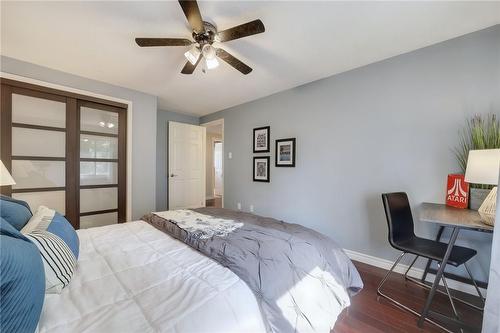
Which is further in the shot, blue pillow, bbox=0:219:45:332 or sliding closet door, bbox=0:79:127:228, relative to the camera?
sliding closet door, bbox=0:79:127:228

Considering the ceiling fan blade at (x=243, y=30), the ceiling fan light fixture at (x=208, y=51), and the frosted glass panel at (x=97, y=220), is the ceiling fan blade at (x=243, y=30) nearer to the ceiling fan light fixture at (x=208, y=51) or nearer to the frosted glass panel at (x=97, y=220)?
the ceiling fan light fixture at (x=208, y=51)

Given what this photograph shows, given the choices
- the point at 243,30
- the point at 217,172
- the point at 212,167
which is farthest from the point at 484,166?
the point at 217,172

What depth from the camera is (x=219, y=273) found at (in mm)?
1037

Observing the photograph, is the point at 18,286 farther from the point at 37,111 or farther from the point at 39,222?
the point at 37,111

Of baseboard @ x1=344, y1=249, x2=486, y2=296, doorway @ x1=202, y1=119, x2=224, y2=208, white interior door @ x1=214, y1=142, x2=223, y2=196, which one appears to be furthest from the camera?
white interior door @ x1=214, y1=142, x2=223, y2=196

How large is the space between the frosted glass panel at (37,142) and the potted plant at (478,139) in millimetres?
4455

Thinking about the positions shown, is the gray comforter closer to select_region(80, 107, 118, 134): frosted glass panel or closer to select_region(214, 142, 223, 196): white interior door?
select_region(80, 107, 118, 134): frosted glass panel

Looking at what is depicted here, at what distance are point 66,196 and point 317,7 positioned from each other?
3533mm

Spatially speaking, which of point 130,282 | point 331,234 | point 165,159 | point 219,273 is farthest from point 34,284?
point 165,159

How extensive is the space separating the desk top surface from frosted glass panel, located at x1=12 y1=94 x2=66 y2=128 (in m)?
4.04

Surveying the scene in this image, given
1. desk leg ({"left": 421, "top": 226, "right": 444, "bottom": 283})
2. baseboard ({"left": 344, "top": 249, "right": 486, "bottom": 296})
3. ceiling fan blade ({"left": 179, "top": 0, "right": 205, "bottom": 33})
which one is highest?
ceiling fan blade ({"left": 179, "top": 0, "right": 205, "bottom": 33})

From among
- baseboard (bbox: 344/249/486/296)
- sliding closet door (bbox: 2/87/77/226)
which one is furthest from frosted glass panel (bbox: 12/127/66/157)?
baseboard (bbox: 344/249/486/296)

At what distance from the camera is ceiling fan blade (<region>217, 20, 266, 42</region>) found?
1.46 meters

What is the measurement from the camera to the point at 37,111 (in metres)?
2.51
